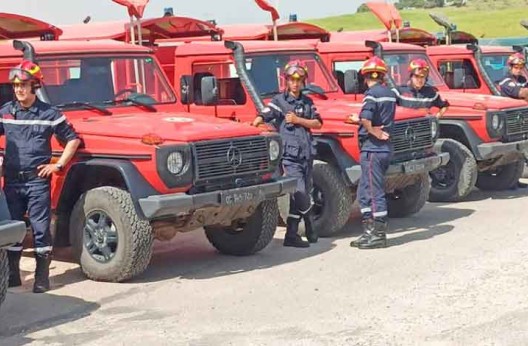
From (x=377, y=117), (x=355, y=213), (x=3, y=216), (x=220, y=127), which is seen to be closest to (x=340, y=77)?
(x=355, y=213)

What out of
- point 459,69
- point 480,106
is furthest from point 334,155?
point 459,69

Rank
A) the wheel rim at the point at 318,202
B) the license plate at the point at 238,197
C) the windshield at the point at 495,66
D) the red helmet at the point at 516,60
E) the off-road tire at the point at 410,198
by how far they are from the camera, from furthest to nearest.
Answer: the windshield at the point at 495,66
the red helmet at the point at 516,60
the off-road tire at the point at 410,198
the wheel rim at the point at 318,202
the license plate at the point at 238,197

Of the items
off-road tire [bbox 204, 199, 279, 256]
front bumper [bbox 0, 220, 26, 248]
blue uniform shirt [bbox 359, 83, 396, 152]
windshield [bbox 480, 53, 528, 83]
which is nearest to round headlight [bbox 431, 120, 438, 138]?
blue uniform shirt [bbox 359, 83, 396, 152]

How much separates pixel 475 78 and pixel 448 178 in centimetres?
220

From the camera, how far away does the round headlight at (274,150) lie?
26.2 feet

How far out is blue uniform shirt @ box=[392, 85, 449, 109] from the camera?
10984 mm

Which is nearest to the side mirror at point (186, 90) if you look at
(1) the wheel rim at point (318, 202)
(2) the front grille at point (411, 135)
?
(1) the wheel rim at point (318, 202)

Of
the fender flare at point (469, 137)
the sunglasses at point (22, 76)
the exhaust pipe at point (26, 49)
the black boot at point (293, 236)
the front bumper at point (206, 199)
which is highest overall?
the exhaust pipe at point (26, 49)

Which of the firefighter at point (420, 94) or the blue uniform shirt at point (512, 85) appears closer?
the firefighter at point (420, 94)

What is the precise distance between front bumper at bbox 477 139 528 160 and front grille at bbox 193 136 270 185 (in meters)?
4.22

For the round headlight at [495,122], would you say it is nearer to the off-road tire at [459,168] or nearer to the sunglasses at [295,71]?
the off-road tire at [459,168]

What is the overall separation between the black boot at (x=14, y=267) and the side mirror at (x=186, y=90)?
2623mm

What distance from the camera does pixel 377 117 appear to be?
8.70 metres

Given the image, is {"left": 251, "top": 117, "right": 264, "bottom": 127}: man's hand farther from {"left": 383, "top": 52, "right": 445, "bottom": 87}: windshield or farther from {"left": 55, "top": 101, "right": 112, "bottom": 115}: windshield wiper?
{"left": 383, "top": 52, "right": 445, "bottom": 87}: windshield
